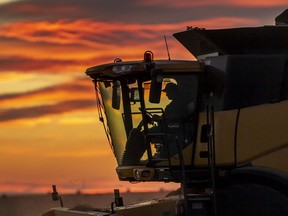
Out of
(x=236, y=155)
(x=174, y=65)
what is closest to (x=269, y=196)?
(x=236, y=155)

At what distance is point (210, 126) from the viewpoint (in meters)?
12.7

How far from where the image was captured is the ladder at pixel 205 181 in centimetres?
1258

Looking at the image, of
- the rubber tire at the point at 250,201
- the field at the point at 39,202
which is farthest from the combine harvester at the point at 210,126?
the field at the point at 39,202

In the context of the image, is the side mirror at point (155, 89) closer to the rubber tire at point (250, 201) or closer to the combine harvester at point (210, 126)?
the combine harvester at point (210, 126)

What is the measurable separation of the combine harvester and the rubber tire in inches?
0.6

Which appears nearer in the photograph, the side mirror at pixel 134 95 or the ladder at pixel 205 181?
the ladder at pixel 205 181

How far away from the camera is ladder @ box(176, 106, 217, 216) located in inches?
495

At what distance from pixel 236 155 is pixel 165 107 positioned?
1.32 meters

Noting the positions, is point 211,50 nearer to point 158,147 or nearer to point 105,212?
point 158,147

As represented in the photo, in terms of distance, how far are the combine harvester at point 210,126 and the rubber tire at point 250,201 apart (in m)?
0.02

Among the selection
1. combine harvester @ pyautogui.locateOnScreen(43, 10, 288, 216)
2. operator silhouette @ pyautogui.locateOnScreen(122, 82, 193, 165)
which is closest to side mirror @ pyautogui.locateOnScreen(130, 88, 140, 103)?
combine harvester @ pyautogui.locateOnScreen(43, 10, 288, 216)

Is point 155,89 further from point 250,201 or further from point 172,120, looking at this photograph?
point 250,201

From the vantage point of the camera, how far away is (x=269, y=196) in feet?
41.4

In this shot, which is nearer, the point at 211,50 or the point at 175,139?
the point at 175,139
